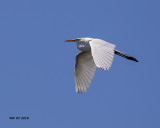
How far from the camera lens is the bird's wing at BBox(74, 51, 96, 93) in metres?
10.4

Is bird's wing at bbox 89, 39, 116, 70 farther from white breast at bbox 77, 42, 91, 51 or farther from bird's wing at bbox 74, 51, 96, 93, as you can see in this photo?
bird's wing at bbox 74, 51, 96, 93

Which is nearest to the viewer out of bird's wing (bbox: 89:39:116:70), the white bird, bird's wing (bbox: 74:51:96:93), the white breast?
bird's wing (bbox: 89:39:116:70)

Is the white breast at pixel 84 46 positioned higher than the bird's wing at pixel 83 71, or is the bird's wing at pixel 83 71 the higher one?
the white breast at pixel 84 46

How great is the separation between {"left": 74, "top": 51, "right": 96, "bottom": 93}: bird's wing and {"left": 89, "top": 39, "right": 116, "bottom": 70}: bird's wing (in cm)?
132

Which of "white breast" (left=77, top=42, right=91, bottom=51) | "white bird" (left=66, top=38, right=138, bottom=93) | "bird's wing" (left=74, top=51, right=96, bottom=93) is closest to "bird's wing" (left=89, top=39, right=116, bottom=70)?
"white bird" (left=66, top=38, right=138, bottom=93)

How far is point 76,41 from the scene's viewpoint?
34.6 feet

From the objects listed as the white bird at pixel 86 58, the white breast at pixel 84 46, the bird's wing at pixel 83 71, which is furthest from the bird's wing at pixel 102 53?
the bird's wing at pixel 83 71

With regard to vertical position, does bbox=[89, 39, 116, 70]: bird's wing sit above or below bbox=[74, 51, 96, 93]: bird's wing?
above

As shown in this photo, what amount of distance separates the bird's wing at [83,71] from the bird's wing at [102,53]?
1.32 meters

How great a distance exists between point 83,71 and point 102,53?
7.67 ft

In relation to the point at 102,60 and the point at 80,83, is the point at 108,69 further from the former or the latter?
the point at 80,83

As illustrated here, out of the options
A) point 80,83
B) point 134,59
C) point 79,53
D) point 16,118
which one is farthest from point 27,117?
point 134,59

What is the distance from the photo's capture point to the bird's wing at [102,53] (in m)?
8.00

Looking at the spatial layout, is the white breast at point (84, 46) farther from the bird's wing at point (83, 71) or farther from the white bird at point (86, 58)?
the bird's wing at point (83, 71)
